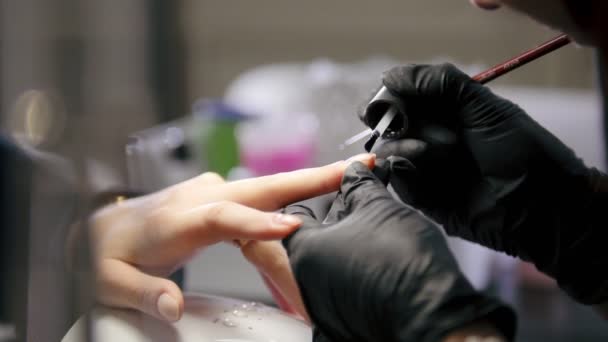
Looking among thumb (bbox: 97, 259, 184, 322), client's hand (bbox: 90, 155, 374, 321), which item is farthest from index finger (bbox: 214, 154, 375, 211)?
thumb (bbox: 97, 259, 184, 322)

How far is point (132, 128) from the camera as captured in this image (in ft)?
1.72

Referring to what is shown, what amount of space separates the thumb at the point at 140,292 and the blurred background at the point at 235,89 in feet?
0.21

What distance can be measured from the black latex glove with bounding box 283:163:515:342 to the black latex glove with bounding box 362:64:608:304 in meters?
0.17

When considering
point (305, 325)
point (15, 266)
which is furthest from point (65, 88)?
point (305, 325)

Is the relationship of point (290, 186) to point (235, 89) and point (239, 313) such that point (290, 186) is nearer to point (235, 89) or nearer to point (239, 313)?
point (239, 313)

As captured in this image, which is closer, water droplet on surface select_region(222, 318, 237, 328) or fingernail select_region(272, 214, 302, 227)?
fingernail select_region(272, 214, 302, 227)

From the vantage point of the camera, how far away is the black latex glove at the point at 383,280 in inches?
19.3

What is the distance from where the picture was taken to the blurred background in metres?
0.45

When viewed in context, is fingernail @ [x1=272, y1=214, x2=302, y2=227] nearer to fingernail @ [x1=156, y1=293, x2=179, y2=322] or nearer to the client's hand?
the client's hand

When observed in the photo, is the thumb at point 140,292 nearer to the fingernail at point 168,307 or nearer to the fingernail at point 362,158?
the fingernail at point 168,307

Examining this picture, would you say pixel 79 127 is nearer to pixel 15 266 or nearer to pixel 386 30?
pixel 15 266

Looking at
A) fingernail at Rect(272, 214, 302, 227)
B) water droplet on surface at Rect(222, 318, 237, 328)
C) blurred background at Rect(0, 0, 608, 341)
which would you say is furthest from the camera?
water droplet on surface at Rect(222, 318, 237, 328)

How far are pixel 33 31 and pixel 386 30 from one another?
1960 mm

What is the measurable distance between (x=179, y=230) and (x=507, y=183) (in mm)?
351
